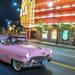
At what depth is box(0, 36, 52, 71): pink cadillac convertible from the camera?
869 centimetres

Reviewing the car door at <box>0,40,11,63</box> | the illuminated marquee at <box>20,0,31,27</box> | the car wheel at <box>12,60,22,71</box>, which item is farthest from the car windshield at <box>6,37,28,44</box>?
the illuminated marquee at <box>20,0,31,27</box>

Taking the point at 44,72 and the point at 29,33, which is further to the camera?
the point at 29,33

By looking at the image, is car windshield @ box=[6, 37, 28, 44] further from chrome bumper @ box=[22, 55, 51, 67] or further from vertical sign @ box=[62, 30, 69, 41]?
vertical sign @ box=[62, 30, 69, 41]

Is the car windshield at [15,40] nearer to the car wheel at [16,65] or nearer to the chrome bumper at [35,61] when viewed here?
the car wheel at [16,65]

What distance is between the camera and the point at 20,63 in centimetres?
888

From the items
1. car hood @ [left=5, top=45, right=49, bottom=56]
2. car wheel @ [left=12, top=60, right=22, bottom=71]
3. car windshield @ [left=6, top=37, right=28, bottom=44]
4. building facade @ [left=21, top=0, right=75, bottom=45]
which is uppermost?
building facade @ [left=21, top=0, right=75, bottom=45]

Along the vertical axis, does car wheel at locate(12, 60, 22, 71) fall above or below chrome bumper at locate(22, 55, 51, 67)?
below

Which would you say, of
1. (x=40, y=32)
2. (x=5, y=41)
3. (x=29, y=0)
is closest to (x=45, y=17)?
(x=40, y=32)

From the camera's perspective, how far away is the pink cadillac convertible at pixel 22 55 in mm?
8688

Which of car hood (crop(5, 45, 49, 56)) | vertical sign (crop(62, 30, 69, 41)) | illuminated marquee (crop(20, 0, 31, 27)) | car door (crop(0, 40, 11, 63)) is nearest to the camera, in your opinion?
car hood (crop(5, 45, 49, 56))

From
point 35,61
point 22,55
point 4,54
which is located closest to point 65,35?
point 4,54

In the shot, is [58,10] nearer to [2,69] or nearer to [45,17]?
[45,17]

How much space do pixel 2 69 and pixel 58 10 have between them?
32.5m

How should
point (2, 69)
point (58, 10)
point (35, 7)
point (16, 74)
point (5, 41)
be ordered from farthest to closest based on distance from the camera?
point (35, 7) → point (58, 10) → point (5, 41) → point (2, 69) → point (16, 74)
